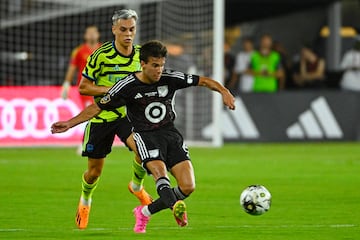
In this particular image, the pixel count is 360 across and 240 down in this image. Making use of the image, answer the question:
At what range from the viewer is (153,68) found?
34.3ft

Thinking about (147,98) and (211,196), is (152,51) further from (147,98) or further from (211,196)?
(211,196)

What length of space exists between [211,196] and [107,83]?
3092 mm

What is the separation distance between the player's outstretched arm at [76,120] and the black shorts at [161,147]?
46 cm

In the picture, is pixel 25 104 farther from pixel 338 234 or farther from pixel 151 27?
pixel 338 234

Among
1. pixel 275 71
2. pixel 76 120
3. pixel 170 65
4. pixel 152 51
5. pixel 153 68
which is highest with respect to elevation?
pixel 152 51

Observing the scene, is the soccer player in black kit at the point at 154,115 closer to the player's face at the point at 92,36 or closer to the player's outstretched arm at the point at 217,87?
the player's outstretched arm at the point at 217,87

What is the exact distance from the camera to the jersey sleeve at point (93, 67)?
11875 millimetres

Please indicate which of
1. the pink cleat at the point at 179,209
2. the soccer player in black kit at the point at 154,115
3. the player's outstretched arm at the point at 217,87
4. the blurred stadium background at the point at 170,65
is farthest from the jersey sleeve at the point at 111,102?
the blurred stadium background at the point at 170,65

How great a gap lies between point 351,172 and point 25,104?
817 cm

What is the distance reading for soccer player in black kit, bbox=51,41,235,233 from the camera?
34.3ft

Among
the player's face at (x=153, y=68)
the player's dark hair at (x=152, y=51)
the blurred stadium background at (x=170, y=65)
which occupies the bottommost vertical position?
the blurred stadium background at (x=170, y=65)

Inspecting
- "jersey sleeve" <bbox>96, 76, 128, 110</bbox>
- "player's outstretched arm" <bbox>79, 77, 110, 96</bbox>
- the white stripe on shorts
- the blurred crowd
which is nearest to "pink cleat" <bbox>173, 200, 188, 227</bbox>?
the white stripe on shorts

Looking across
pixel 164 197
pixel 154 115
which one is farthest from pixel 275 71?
pixel 164 197

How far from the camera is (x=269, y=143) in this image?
83.0 ft
